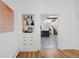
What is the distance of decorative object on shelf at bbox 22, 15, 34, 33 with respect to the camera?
786 centimetres

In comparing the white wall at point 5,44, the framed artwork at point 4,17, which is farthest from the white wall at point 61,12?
the framed artwork at point 4,17

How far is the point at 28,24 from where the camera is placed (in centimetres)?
797

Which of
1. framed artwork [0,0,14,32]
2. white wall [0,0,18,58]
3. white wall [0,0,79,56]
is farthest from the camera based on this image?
white wall [0,0,79,56]

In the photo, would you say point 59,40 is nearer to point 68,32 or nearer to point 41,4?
point 68,32

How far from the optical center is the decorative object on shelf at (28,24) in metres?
7.86

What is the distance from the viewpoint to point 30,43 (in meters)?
7.36

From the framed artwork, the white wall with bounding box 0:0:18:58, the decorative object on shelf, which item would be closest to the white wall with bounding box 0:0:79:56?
the decorative object on shelf

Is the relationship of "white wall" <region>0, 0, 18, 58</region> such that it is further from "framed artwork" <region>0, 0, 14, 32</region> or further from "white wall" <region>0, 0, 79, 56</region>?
"white wall" <region>0, 0, 79, 56</region>

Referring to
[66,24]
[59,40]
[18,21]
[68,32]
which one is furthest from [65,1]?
[18,21]

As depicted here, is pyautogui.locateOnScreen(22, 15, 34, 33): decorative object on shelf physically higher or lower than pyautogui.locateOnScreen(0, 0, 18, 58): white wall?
higher

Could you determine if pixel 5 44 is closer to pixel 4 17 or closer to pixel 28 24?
pixel 4 17

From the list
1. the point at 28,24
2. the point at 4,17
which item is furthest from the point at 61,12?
the point at 4,17

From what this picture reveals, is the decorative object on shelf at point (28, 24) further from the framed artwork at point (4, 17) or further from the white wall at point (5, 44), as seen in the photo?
the framed artwork at point (4, 17)

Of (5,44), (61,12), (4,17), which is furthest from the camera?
(61,12)
